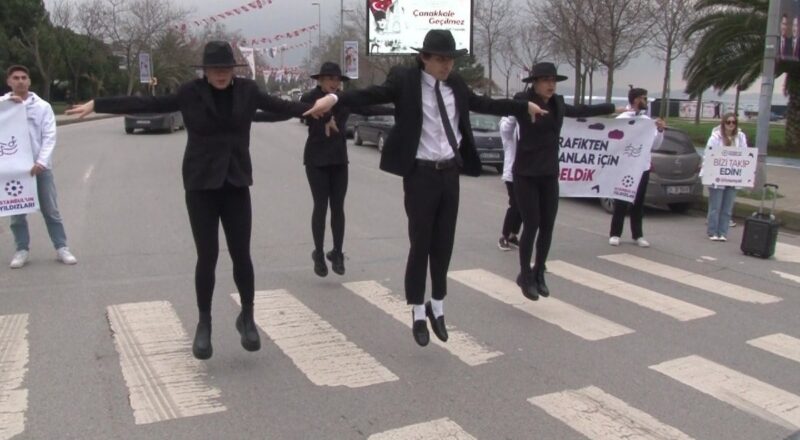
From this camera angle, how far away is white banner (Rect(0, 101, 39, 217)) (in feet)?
23.8

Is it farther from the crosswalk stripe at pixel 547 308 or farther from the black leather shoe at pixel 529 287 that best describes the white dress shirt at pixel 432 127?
the crosswalk stripe at pixel 547 308

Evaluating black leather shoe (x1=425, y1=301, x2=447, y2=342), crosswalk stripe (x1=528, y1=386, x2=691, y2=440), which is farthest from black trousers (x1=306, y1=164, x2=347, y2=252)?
crosswalk stripe (x1=528, y1=386, x2=691, y2=440)

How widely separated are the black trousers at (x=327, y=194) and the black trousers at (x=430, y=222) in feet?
6.75

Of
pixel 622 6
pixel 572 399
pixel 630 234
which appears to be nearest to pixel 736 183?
pixel 630 234

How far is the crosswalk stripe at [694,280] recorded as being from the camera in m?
6.73

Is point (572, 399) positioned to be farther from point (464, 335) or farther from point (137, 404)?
point (137, 404)

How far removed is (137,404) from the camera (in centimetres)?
405

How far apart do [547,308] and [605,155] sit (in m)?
3.85

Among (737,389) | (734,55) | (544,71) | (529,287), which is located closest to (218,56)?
(544,71)

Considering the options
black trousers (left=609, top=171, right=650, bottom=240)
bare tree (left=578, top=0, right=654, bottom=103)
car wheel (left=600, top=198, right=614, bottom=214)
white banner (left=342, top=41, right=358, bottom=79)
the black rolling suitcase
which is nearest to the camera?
the black rolling suitcase

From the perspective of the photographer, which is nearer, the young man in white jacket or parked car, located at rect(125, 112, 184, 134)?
the young man in white jacket

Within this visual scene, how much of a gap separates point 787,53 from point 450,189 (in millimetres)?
10285

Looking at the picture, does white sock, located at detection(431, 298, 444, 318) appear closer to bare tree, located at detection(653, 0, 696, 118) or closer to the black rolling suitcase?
the black rolling suitcase

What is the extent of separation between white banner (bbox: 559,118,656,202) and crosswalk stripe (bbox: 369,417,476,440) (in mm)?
5957
